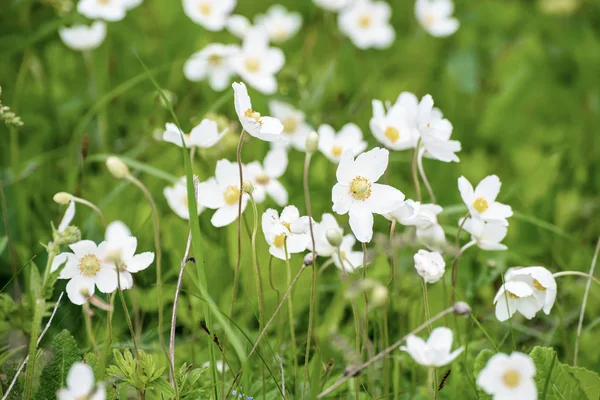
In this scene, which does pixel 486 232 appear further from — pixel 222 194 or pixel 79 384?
pixel 79 384

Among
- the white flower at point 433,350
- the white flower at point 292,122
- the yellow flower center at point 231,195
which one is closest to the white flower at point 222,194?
the yellow flower center at point 231,195

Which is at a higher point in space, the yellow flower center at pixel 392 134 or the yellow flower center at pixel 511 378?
the yellow flower center at pixel 392 134

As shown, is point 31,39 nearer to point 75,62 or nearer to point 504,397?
Answer: point 75,62

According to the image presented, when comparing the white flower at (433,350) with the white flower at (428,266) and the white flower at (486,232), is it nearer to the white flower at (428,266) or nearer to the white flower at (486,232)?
the white flower at (428,266)

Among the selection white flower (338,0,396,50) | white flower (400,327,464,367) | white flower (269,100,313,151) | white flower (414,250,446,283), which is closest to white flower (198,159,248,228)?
white flower (414,250,446,283)

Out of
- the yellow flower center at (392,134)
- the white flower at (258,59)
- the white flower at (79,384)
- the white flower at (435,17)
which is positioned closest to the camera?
the white flower at (79,384)

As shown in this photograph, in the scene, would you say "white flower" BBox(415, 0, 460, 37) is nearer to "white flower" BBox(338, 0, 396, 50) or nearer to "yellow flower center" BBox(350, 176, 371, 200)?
"white flower" BBox(338, 0, 396, 50)

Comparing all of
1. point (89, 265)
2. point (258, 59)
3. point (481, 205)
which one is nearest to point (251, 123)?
point (89, 265)

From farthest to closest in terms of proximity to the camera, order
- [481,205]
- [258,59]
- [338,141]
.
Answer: [258,59], [338,141], [481,205]
